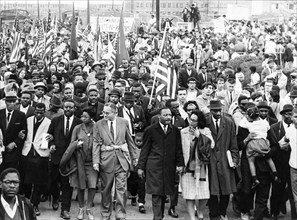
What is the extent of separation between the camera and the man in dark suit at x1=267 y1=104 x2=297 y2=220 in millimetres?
10875

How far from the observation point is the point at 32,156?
36.9 ft

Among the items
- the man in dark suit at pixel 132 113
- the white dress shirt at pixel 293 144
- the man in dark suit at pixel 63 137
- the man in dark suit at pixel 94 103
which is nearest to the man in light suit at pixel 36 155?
the man in dark suit at pixel 63 137

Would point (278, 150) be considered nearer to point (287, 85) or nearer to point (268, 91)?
point (268, 91)

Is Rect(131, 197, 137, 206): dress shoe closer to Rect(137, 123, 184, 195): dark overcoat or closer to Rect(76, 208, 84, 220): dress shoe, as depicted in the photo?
Rect(76, 208, 84, 220): dress shoe

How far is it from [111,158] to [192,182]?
1243 mm

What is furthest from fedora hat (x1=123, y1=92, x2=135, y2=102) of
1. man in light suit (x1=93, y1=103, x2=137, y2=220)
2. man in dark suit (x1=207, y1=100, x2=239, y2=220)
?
man in dark suit (x1=207, y1=100, x2=239, y2=220)

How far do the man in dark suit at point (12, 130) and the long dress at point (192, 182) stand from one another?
102 inches

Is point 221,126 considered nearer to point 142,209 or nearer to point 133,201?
point 142,209

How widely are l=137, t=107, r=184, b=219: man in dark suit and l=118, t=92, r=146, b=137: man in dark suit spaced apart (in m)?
1.46

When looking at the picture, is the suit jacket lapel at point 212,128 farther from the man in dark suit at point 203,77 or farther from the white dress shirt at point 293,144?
the man in dark suit at point 203,77

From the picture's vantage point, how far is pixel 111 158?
418 inches

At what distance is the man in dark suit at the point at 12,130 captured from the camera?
11.1 metres

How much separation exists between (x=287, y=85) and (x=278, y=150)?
638 cm

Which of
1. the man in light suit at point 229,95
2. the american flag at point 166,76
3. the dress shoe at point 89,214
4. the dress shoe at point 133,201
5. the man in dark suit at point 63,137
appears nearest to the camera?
the dress shoe at point 89,214
